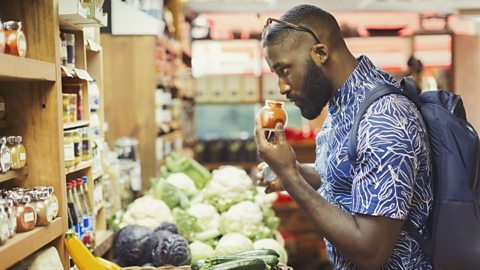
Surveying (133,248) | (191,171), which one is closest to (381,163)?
(133,248)

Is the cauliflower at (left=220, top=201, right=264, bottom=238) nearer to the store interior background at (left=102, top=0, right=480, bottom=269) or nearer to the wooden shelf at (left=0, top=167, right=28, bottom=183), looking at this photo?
the wooden shelf at (left=0, top=167, right=28, bottom=183)

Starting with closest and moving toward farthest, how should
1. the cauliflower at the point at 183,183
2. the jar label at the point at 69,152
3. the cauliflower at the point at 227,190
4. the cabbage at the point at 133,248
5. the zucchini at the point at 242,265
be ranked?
the zucchini at the point at 242,265
the jar label at the point at 69,152
the cabbage at the point at 133,248
the cauliflower at the point at 227,190
the cauliflower at the point at 183,183

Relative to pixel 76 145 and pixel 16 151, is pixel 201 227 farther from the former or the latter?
pixel 16 151

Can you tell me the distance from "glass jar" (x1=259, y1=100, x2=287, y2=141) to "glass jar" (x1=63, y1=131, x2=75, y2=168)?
0.73 metres

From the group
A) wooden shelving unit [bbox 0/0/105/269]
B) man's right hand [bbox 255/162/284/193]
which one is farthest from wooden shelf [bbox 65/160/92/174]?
man's right hand [bbox 255/162/284/193]

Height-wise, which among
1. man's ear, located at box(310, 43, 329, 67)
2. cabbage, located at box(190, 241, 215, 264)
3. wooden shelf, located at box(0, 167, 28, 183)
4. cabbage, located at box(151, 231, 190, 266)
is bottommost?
cabbage, located at box(190, 241, 215, 264)

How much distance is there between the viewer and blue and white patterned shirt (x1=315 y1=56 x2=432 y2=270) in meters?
1.83

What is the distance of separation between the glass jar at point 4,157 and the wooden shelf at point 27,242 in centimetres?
20

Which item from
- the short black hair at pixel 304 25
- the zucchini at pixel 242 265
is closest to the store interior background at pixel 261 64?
the zucchini at pixel 242 265

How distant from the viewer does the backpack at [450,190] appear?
1900mm

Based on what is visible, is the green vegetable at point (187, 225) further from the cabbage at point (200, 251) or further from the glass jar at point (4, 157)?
the glass jar at point (4, 157)

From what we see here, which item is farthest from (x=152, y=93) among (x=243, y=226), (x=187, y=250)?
(x=187, y=250)

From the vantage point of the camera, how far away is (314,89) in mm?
2100

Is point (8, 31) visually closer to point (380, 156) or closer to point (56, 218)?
point (56, 218)
